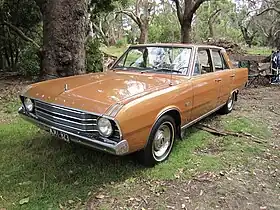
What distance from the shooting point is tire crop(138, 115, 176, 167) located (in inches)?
163

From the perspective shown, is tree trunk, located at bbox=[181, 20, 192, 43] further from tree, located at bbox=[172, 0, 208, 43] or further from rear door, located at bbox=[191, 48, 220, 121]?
rear door, located at bbox=[191, 48, 220, 121]

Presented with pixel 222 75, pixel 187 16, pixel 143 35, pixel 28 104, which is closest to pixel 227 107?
pixel 222 75

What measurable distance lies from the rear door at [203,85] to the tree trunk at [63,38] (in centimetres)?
258

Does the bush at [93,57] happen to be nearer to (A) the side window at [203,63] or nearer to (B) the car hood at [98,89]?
(A) the side window at [203,63]

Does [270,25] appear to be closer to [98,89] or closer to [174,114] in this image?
[174,114]

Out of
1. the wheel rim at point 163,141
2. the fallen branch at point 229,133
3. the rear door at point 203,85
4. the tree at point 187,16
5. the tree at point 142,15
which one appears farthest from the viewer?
the tree at point 142,15

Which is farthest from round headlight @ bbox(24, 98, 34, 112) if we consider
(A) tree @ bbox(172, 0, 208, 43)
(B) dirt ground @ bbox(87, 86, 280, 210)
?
(A) tree @ bbox(172, 0, 208, 43)

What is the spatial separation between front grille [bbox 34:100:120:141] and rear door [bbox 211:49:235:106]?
312cm

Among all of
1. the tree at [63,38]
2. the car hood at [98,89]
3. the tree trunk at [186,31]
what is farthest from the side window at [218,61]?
the tree trunk at [186,31]

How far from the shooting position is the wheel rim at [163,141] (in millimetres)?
4371

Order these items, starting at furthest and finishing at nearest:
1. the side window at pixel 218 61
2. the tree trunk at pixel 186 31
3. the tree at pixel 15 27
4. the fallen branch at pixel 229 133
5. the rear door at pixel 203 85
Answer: the tree trunk at pixel 186 31 < the tree at pixel 15 27 < the side window at pixel 218 61 < the fallen branch at pixel 229 133 < the rear door at pixel 203 85

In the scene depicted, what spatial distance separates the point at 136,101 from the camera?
12.4 feet

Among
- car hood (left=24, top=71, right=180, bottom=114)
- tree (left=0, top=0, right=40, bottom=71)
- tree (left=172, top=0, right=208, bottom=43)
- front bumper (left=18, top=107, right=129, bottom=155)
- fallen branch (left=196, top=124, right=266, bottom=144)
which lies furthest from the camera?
tree (left=172, top=0, right=208, bottom=43)

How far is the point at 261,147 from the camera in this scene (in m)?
5.29
